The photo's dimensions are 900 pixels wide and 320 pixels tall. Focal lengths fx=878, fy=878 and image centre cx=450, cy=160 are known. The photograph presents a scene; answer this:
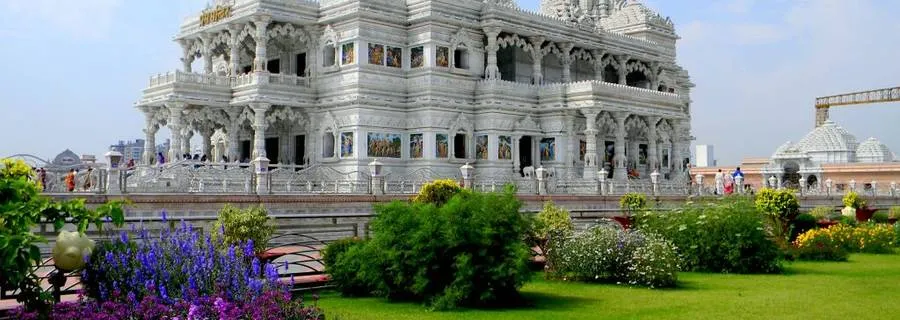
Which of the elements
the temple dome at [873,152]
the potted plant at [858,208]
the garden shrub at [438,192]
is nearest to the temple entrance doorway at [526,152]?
the potted plant at [858,208]

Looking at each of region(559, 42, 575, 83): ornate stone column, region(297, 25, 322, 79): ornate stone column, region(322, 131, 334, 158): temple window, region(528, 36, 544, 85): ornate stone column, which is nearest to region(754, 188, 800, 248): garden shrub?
region(322, 131, 334, 158): temple window

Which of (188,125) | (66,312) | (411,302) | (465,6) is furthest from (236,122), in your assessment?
(66,312)

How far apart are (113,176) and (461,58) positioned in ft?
73.4

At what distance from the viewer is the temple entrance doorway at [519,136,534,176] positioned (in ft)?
139

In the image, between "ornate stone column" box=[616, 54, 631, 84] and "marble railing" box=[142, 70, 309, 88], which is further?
"ornate stone column" box=[616, 54, 631, 84]

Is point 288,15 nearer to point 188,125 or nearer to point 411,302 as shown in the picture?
point 188,125

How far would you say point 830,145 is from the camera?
7594cm

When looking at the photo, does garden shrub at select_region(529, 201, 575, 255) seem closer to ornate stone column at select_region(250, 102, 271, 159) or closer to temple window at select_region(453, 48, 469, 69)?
ornate stone column at select_region(250, 102, 271, 159)

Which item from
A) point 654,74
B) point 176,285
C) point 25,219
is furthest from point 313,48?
point 25,219

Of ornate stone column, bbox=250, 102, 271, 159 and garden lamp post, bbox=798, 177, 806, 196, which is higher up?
ornate stone column, bbox=250, 102, 271, 159

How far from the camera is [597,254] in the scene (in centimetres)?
1460

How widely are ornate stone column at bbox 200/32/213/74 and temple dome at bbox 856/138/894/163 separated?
57.9 m

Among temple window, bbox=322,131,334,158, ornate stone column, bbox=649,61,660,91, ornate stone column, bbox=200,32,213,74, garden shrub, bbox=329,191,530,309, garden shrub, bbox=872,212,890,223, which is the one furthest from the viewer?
Result: ornate stone column, bbox=649,61,660,91

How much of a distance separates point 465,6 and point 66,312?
33372 mm
